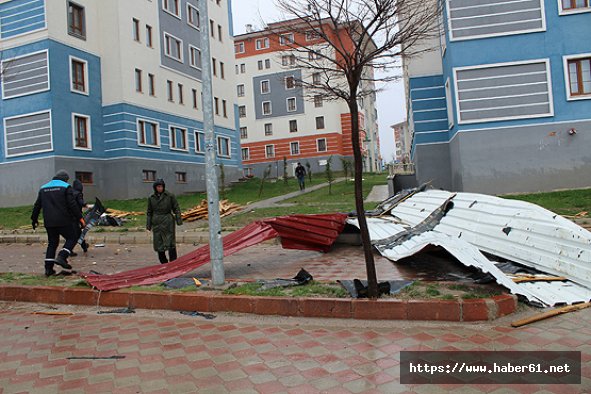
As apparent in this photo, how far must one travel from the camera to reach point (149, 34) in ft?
90.6

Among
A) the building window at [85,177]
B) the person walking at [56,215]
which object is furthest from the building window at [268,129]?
the person walking at [56,215]

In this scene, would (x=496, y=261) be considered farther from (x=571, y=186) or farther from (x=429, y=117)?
(x=429, y=117)

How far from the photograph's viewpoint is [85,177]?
23.9 m

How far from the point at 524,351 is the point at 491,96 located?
13694 millimetres

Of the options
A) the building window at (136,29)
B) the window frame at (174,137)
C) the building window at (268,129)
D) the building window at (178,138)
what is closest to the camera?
the building window at (136,29)

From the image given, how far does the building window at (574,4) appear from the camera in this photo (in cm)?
1513

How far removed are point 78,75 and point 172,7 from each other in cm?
951

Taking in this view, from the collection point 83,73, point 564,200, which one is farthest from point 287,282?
point 83,73

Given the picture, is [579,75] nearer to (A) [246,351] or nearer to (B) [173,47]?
(A) [246,351]

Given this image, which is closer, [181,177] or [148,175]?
[148,175]

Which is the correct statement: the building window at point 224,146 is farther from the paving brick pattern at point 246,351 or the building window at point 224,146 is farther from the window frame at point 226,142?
the paving brick pattern at point 246,351

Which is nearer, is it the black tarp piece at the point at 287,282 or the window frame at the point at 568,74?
the black tarp piece at the point at 287,282

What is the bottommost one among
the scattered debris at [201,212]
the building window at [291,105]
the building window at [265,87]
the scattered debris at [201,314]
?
the scattered debris at [201,314]

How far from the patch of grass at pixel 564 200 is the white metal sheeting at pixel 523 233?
4976mm
